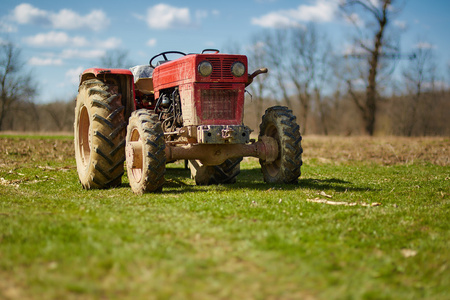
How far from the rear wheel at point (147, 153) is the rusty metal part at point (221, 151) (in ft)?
1.75

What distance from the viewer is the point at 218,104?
8180 millimetres

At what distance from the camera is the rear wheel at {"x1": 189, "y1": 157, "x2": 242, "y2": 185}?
9.42 m

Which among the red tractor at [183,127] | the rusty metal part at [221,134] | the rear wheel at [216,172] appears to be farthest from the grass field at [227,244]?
the rear wheel at [216,172]

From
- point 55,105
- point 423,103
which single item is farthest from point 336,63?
point 55,105

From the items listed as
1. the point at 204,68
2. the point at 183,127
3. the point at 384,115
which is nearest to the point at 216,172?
the point at 183,127

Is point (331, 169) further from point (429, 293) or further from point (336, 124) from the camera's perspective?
point (336, 124)

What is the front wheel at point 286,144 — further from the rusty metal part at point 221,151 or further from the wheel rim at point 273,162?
the rusty metal part at point 221,151

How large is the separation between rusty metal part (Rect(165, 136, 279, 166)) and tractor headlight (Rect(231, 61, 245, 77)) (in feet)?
4.16

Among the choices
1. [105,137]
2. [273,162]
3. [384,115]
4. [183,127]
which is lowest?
[273,162]

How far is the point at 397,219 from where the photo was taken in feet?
18.8

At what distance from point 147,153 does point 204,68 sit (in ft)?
5.89

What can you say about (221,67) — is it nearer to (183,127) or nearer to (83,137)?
(183,127)

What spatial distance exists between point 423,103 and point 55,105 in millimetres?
53418

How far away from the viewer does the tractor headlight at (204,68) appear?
7883 millimetres
